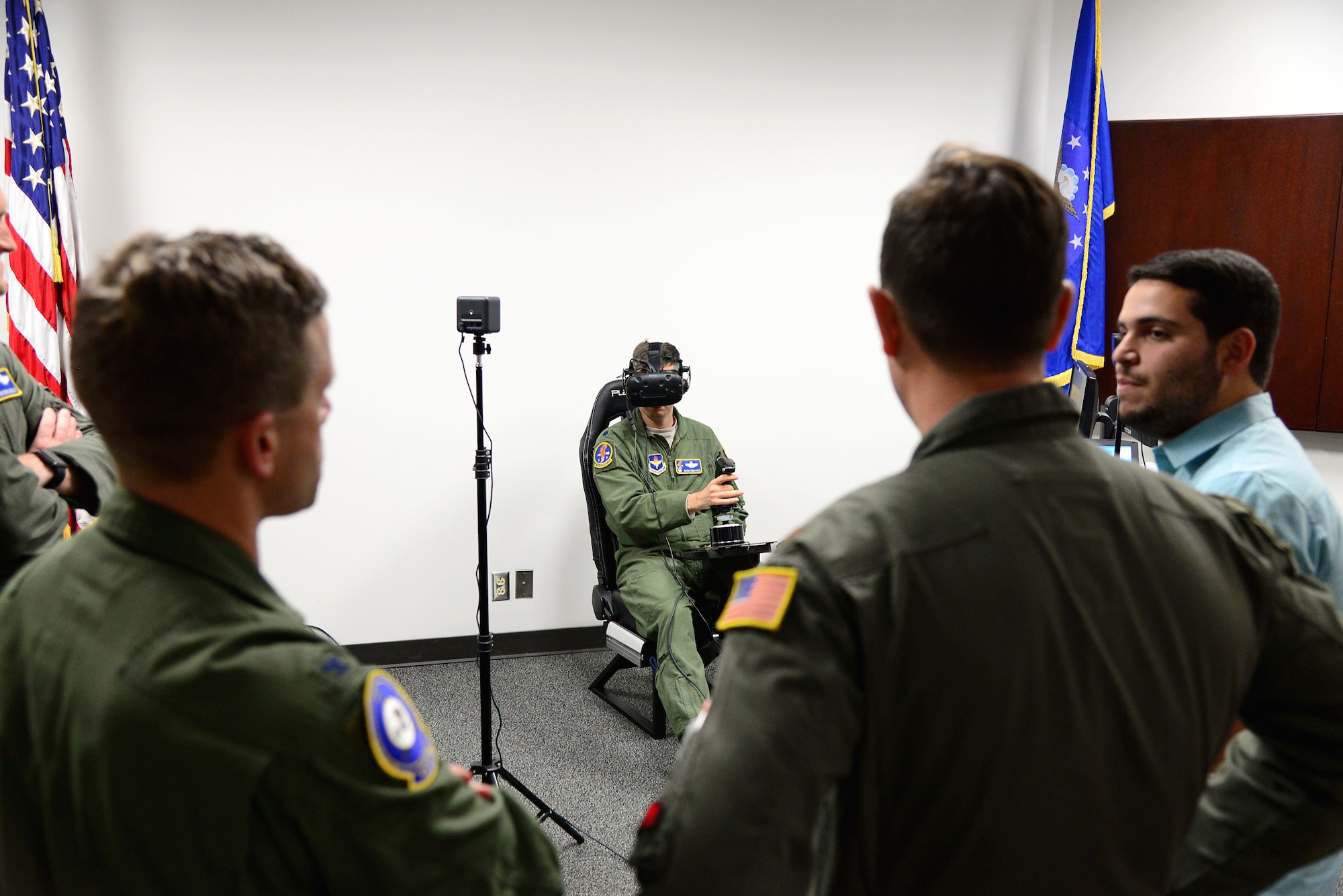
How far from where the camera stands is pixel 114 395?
691 mm

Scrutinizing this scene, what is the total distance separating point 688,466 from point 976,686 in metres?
2.81

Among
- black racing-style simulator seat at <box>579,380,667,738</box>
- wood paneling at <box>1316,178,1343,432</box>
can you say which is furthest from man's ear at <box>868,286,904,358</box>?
wood paneling at <box>1316,178,1343,432</box>

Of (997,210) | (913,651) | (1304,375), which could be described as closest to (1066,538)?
(913,651)

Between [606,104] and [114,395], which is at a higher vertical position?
[606,104]

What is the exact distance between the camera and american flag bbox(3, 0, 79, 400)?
113 inches

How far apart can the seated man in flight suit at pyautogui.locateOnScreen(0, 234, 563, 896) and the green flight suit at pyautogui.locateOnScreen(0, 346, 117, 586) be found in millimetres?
887

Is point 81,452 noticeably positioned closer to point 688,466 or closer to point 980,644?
point 980,644

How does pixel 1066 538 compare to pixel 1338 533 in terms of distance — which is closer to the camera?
pixel 1066 538

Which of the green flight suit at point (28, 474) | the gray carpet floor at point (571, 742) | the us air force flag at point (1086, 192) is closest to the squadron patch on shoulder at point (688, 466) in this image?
the gray carpet floor at point (571, 742)

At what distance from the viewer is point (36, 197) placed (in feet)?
9.59

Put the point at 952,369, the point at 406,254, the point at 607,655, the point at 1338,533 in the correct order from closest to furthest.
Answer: the point at 952,369, the point at 1338,533, the point at 406,254, the point at 607,655

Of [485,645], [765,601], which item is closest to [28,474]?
[485,645]

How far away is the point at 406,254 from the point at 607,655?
1.85m

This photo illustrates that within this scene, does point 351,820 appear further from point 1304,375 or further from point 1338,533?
point 1304,375
